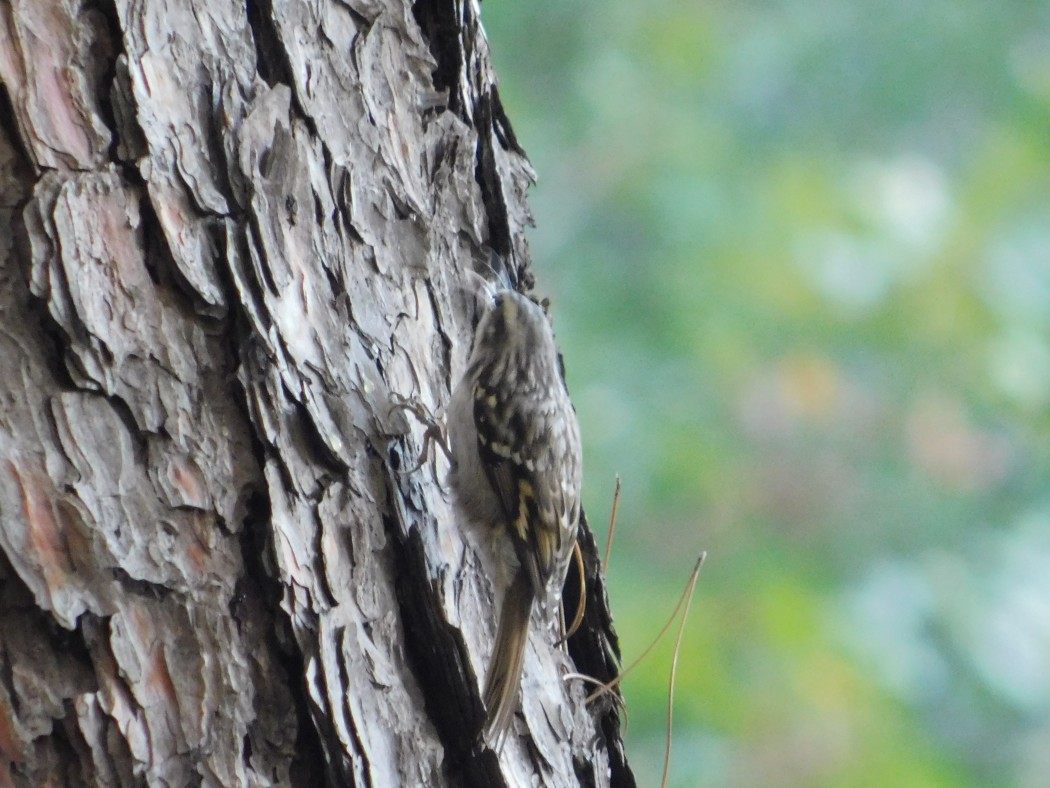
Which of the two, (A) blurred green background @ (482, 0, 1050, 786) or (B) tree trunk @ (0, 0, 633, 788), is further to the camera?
(A) blurred green background @ (482, 0, 1050, 786)

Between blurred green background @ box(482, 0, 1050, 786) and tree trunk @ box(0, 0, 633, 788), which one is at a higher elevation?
blurred green background @ box(482, 0, 1050, 786)

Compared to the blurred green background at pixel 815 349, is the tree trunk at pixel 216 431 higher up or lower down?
lower down

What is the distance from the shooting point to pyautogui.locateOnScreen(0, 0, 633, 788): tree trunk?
47.8 inches

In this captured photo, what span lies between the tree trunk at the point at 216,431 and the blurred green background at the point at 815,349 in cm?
178

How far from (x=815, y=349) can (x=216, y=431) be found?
2.68 m

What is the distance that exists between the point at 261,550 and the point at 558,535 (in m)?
0.74

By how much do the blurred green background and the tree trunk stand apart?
1782 mm

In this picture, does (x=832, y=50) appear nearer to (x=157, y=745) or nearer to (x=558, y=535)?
(x=558, y=535)

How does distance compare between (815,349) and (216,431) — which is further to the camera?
(815,349)

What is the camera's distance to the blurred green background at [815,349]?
133 inches

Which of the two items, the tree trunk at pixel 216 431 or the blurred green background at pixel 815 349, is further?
the blurred green background at pixel 815 349

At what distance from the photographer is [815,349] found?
369 centimetres

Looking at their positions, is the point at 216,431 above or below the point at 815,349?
below

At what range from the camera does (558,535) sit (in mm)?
1962
